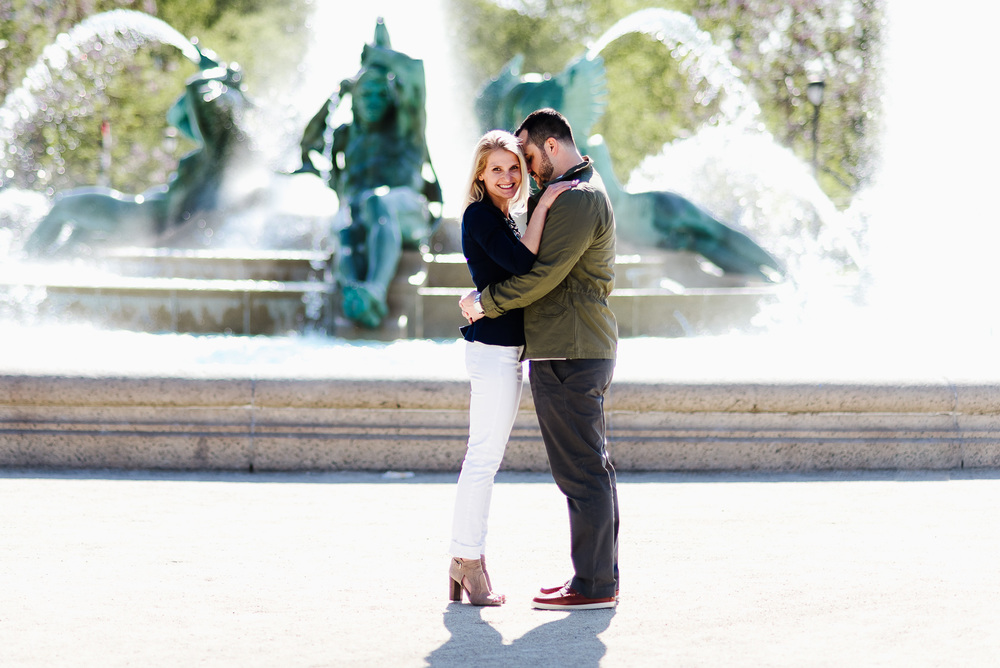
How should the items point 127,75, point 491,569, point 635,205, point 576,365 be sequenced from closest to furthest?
1. point 576,365
2. point 491,569
3. point 635,205
4. point 127,75

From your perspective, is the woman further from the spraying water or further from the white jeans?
the spraying water

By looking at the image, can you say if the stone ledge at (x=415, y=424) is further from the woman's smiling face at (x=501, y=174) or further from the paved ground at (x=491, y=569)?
the woman's smiling face at (x=501, y=174)

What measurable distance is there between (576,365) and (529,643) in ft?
2.98

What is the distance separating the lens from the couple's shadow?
128 inches

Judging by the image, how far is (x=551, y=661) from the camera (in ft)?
10.7

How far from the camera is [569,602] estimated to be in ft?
12.4

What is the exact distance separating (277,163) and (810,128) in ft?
61.2

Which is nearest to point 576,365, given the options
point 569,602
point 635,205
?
point 569,602

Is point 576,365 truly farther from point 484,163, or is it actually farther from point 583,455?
point 484,163

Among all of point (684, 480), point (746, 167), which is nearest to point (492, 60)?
point (746, 167)

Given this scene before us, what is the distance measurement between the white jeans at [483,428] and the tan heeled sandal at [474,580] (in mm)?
74

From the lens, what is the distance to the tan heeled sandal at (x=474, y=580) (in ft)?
12.5

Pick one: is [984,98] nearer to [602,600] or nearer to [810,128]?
[810,128]

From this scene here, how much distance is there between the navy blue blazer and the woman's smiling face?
0.05m
